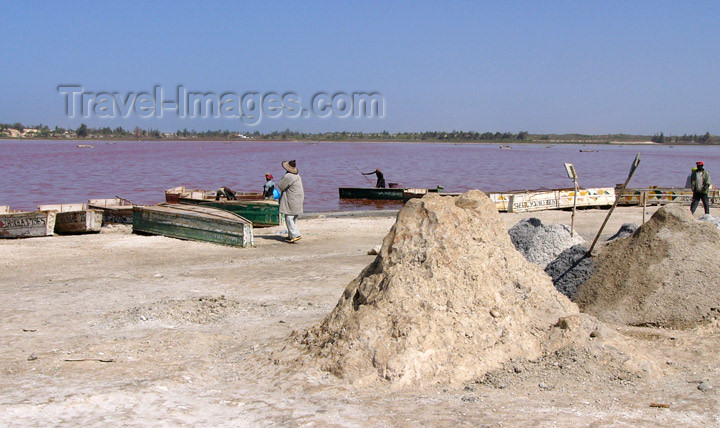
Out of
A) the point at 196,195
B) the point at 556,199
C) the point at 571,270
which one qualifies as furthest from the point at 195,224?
the point at 556,199

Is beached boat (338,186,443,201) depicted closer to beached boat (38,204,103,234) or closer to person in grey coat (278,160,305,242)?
person in grey coat (278,160,305,242)

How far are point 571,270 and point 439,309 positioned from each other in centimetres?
315

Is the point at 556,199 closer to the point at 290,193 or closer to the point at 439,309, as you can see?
the point at 290,193

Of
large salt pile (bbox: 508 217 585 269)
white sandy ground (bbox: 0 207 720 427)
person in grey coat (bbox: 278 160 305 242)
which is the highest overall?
person in grey coat (bbox: 278 160 305 242)

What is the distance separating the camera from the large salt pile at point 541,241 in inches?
437

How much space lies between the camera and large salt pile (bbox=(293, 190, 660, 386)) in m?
5.54

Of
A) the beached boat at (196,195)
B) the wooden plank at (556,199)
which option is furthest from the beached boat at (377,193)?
the wooden plank at (556,199)

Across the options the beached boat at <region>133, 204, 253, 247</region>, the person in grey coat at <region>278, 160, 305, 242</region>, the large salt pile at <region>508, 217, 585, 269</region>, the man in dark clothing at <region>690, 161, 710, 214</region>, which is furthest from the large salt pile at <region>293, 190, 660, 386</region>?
the man in dark clothing at <region>690, 161, 710, 214</region>

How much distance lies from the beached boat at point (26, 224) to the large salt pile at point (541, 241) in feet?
34.6

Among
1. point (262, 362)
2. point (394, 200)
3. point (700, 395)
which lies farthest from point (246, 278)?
point (394, 200)

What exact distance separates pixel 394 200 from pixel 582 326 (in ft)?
82.1

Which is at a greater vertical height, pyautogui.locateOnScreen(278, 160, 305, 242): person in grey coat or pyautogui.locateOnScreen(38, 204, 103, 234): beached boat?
pyautogui.locateOnScreen(278, 160, 305, 242): person in grey coat

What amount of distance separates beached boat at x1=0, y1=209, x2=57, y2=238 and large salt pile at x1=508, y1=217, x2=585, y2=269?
10.6 metres

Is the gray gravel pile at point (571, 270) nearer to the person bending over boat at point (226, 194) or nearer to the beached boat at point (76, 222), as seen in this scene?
the beached boat at point (76, 222)
